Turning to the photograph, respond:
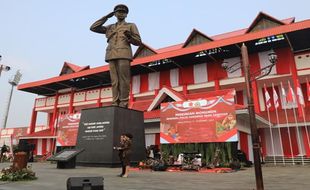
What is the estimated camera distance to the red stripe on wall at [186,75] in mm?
25172

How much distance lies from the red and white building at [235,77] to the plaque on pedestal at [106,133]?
7.50 metres

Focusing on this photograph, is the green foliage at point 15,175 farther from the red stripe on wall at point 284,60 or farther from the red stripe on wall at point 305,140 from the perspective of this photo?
the red stripe on wall at point 284,60

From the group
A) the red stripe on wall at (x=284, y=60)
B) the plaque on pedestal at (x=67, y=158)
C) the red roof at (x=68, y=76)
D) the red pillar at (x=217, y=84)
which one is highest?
the red roof at (x=68, y=76)

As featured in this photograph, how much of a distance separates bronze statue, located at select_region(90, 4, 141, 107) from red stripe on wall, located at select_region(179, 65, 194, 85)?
14036mm

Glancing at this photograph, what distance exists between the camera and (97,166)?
10.4m

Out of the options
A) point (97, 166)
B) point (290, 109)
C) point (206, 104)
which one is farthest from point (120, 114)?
point (290, 109)

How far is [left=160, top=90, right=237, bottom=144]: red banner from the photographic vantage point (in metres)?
14.5

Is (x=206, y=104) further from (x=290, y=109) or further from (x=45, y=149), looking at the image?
(x=45, y=149)

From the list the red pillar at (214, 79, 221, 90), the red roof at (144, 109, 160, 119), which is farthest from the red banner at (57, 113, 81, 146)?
the red pillar at (214, 79, 221, 90)

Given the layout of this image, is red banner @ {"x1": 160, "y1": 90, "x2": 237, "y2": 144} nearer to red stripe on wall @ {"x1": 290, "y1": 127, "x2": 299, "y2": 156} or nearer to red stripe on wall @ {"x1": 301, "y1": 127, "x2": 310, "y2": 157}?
red stripe on wall @ {"x1": 301, "y1": 127, "x2": 310, "y2": 157}

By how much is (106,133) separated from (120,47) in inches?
152

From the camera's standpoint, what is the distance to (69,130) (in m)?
21.6

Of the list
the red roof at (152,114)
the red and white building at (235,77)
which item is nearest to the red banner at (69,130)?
the red roof at (152,114)

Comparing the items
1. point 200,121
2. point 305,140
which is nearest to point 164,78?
point 200,121
